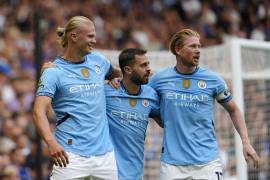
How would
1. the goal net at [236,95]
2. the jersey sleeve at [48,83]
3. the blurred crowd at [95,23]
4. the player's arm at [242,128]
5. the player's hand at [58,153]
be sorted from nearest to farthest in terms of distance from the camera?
the player's hand at [58,153] → the jersey sleeve at [48,83] → the player's arm at [242,128] → the goal net at [236,95] → the blurred crowd at [95,23]

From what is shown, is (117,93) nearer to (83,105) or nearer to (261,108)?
(83,105)

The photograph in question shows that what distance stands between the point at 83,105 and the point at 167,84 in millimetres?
909

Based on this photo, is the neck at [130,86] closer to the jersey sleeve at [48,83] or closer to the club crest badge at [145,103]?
the club crest badge at [145,103]

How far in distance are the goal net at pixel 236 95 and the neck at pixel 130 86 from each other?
345 centimetres

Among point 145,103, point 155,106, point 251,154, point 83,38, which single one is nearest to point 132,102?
point 145,103

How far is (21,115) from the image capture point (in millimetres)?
13141

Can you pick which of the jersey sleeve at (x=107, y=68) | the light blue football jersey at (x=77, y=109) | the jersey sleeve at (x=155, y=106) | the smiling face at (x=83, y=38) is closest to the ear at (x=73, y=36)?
the smiling face at (x=83, y=38)

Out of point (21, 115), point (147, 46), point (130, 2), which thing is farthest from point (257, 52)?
point (130, 2)

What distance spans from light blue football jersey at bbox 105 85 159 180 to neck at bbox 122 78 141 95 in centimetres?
4

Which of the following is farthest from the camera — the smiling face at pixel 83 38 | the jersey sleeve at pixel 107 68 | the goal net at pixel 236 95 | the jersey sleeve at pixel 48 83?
the goal net at pixel 236 95

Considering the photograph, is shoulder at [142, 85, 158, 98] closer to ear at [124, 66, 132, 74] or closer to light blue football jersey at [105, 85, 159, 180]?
light blue football jersey at [105, 85, 159, 180]

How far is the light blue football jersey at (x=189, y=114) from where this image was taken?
7609 mm

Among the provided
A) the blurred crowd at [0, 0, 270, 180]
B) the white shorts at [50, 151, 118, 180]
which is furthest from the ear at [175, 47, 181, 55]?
the blurred crowd at [0, 0, 270, 180]

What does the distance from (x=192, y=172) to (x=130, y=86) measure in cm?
94
